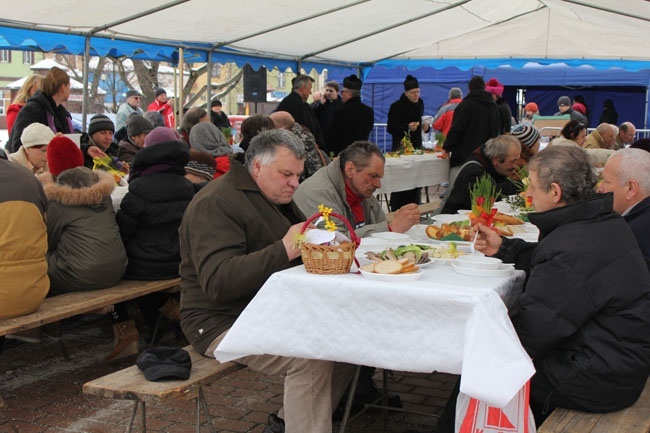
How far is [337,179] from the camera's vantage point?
4.33m

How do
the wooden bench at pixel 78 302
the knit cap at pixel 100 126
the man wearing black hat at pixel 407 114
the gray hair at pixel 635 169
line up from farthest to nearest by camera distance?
the man wearing black hat at pixel 407 114 < the knit cap at pixel 100 126 < the wooden bench at pixel 78 302 < the gray hair at pixel 635 169

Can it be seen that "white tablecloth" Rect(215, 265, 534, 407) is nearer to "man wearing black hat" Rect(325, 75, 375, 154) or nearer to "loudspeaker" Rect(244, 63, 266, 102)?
"man wearing black hat" Rect(325, 75, 375, 154)

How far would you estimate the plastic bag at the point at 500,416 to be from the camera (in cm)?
264

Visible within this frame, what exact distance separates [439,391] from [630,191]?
168cm

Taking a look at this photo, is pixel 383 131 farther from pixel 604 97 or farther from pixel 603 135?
pixel 603 135

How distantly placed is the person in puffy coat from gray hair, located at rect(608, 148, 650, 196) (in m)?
2.91

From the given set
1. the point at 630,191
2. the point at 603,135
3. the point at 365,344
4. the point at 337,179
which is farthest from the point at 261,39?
the point at 365,344

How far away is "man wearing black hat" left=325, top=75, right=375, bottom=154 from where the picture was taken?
32.8 feet

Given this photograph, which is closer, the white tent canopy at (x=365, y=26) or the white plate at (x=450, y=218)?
the white plate at (x=450, y=218)

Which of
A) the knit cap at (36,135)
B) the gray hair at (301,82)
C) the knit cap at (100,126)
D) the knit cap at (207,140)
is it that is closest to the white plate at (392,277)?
the knit cap at (36,135)

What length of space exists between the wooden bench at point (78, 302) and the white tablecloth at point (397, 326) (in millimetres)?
1425

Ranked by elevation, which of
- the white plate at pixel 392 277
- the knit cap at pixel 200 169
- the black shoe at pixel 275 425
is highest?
the knit cap at pixel 200 169

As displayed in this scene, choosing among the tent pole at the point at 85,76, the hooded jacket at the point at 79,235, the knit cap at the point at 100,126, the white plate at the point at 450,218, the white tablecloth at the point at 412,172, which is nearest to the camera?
the hooded jacket at the point at 79,235

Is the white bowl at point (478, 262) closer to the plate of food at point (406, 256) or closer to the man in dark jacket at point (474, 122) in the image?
the plate of food at point (406, 256)
